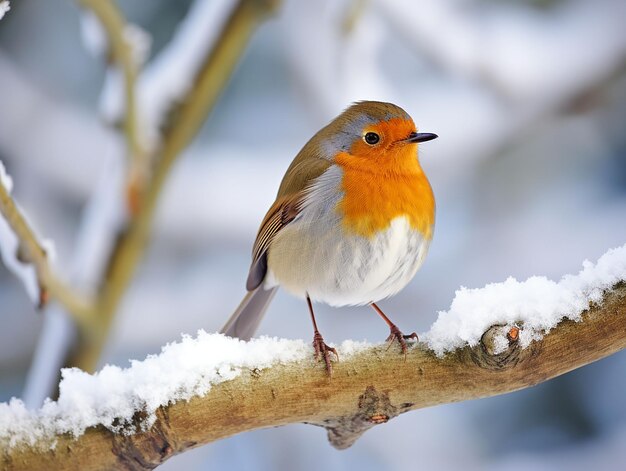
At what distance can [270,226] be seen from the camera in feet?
7.32

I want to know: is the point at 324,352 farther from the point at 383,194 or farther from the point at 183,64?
the point at 183,64

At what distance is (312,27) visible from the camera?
14.9 ft

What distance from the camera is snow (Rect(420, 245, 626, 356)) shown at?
5.14ft

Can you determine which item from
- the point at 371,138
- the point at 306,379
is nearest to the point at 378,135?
the point at 371,138

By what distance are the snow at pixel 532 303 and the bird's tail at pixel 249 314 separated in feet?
3.07

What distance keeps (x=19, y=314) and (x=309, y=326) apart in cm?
165

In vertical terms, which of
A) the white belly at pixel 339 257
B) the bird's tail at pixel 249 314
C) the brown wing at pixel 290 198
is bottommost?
the white belly at pixel 339 257

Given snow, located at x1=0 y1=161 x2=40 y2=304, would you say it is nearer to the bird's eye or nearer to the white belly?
the white belly

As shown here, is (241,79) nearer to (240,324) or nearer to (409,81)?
(409,81)

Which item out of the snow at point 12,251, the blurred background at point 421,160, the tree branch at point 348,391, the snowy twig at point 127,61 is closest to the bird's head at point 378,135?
the tree branch at point 348,391

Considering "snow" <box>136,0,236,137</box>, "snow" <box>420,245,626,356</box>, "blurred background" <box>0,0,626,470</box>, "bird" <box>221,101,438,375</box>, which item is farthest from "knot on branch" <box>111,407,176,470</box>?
"blurred background" <box>0,0,626,470</box>

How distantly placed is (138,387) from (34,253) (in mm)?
504

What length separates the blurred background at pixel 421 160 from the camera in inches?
150

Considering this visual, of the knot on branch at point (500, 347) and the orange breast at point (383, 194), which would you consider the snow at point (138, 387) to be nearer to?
the knot on branch at point (500, 347)
